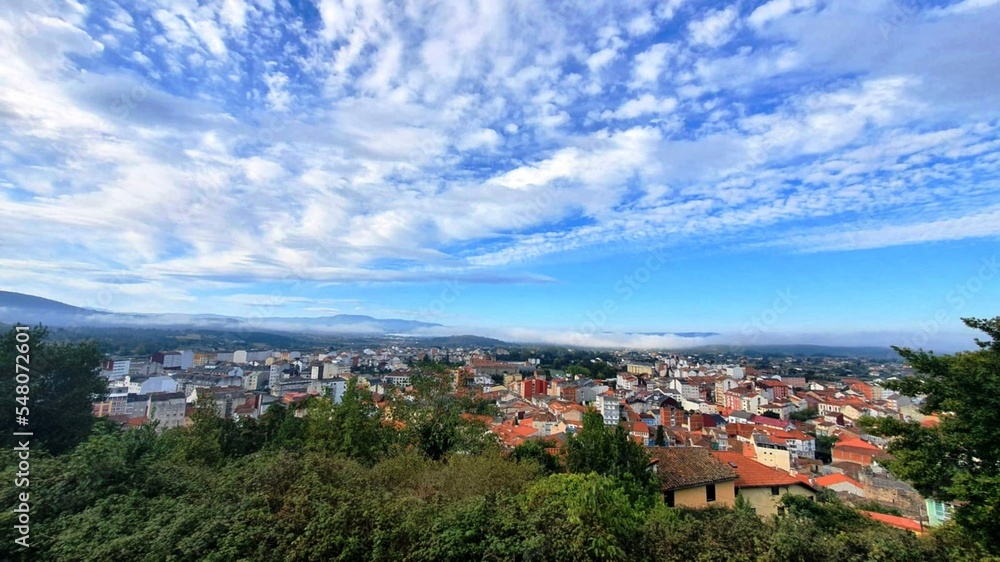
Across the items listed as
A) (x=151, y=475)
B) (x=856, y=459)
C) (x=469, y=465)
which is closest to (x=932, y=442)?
(x=469, y=465)

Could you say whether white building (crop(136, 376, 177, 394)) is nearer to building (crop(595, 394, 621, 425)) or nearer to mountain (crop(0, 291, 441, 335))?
mountain (crop(0, 291, 441, 335))

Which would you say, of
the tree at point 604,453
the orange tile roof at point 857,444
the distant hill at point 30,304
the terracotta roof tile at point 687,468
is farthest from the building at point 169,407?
the orange tile roof at point 857,444

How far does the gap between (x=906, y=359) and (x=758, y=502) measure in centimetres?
894

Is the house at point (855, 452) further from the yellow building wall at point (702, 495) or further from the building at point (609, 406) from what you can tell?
the yellow building wall at point (702, 495)

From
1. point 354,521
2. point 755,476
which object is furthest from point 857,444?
point 354,521

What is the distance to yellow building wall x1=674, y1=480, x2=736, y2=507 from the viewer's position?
12.4m

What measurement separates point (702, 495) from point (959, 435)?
7639 mm

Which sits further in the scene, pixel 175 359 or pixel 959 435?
pixel 175 359

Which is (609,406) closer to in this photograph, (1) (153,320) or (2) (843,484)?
(2) (843,484)

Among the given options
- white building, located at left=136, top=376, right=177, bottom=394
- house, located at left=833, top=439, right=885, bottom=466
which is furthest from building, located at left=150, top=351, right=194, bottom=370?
house, located at left=833, top=439, right=885, bottom=466

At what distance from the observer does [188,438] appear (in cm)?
1080

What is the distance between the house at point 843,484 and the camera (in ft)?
73.7

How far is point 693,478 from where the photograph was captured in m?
12.8

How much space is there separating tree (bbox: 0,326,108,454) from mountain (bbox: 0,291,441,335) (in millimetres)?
1931
